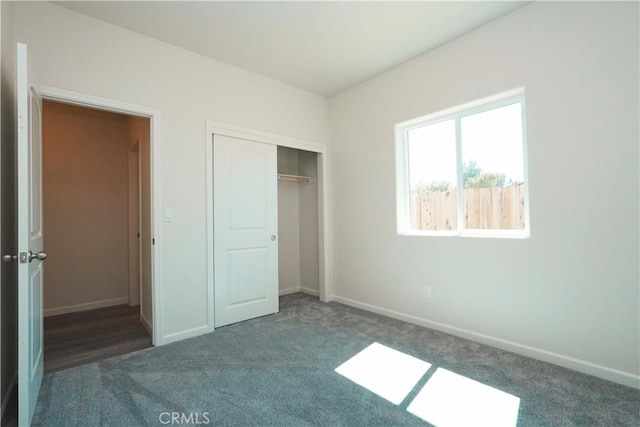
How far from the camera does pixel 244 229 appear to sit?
3457 mm

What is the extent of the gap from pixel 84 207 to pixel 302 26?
3519 millimetres

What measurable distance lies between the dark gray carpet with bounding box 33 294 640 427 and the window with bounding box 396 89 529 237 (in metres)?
1.10

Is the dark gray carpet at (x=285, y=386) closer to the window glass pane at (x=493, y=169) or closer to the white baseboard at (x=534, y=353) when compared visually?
the white baseboard at (x=534, y=353)

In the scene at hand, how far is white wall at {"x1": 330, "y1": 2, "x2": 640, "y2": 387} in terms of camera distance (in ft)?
6.71

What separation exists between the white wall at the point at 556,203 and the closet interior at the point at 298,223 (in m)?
1.63

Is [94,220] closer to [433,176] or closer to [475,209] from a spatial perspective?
[433,176]

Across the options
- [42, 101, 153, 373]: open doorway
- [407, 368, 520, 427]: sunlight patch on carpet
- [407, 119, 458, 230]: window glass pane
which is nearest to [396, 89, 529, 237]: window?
[407, 119, 458, 230]: window glass pane

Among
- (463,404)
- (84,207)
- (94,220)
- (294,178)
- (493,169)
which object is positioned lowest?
(463,404)

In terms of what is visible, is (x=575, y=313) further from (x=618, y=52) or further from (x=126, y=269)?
(x=126, y=269)

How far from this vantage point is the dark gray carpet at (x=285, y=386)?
1737 mm

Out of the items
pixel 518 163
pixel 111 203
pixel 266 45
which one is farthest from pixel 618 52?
pixel 111 203

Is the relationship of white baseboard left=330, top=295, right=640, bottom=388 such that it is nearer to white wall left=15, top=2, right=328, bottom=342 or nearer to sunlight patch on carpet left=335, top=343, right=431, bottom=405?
sunlight patch on carpet left=335, top=343, right=431, bottom=405

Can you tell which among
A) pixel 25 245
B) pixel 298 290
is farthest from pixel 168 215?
pixel 298 290

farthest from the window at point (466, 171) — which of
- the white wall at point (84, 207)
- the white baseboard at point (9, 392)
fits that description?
the white wall at point (84, 207)
